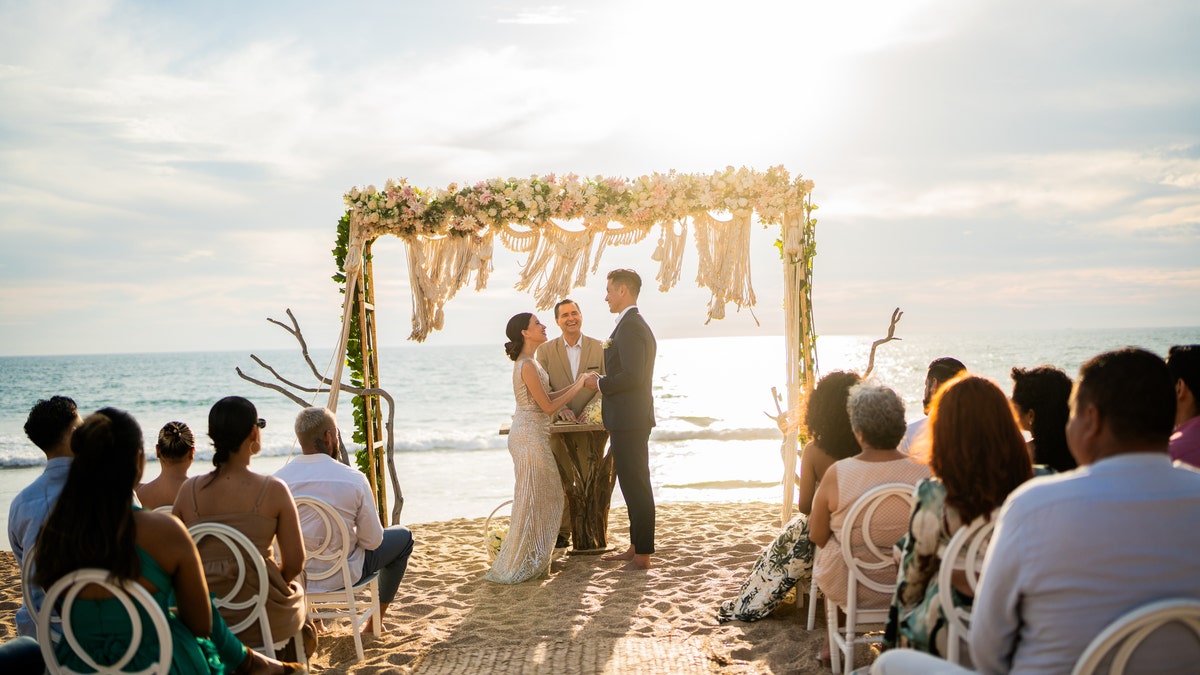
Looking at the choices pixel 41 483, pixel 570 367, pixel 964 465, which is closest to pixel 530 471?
pixel 570 367

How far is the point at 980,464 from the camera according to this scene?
2344mm

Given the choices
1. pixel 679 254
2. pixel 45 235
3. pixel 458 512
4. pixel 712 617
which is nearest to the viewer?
pixel 712 617

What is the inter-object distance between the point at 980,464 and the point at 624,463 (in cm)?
378

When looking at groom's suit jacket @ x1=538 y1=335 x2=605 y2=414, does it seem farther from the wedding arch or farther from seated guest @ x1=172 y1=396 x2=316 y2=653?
seated guest @ x1=172 y1=396 x2=316 y2=653

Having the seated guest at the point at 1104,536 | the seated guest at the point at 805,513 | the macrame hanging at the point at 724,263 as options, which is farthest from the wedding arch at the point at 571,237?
the seated guest at the point at 1104,536

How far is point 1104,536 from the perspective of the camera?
1775 millimetres

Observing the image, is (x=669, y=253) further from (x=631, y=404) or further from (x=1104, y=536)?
(x=1104, y=536)

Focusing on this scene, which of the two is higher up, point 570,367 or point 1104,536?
point 570,367

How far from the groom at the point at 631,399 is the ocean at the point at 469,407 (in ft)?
5.07

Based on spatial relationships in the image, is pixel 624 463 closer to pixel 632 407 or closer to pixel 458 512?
pixel 632 407

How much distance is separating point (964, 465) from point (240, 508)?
2.58 m

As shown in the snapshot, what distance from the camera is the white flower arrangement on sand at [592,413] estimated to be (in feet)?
20.9

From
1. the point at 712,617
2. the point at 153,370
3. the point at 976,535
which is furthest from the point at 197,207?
the point at 976,535

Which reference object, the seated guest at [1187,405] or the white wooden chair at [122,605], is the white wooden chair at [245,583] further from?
the seated guest at [1187,405]
